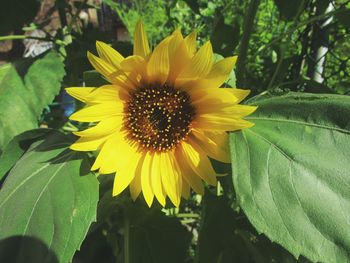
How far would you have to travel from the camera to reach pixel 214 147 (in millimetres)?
684

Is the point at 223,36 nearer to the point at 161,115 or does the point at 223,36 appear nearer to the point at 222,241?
the point at 161,115

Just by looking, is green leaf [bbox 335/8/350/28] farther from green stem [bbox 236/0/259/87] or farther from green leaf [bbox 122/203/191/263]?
green leaf [bbox 122/203/191/263]

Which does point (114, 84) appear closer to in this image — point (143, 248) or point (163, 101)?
point (163, 101)

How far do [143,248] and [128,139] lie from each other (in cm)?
24

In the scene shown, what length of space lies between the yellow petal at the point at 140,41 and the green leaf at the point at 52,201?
7.7 inches

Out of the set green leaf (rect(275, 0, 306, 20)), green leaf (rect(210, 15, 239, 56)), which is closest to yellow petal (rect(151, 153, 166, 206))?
green leaf (rect(210, 15, 239, 56))

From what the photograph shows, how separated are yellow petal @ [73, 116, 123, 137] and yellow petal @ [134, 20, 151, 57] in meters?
0.12

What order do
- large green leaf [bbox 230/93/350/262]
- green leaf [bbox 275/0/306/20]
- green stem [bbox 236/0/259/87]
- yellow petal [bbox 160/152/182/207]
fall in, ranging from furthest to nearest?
green leaf [bbox 275/0/306/20], green stem [bbox 236/0/259/87], yellow petal [bbox 160/152/182/207], large green leaf [bbox 230/93/350/262]

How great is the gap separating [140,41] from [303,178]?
0.26 meters

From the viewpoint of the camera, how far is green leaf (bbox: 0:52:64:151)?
88 cm

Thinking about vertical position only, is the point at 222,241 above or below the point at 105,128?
below

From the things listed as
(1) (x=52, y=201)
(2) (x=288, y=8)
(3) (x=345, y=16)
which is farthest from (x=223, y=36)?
(1) (x=52, y=201)

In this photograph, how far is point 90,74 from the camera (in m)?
0.69

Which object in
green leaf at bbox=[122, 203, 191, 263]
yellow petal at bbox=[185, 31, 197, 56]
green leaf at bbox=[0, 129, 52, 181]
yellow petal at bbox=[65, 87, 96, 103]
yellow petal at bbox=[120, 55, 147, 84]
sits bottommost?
green leaf at bbox=[122, 203, 191, 263]
